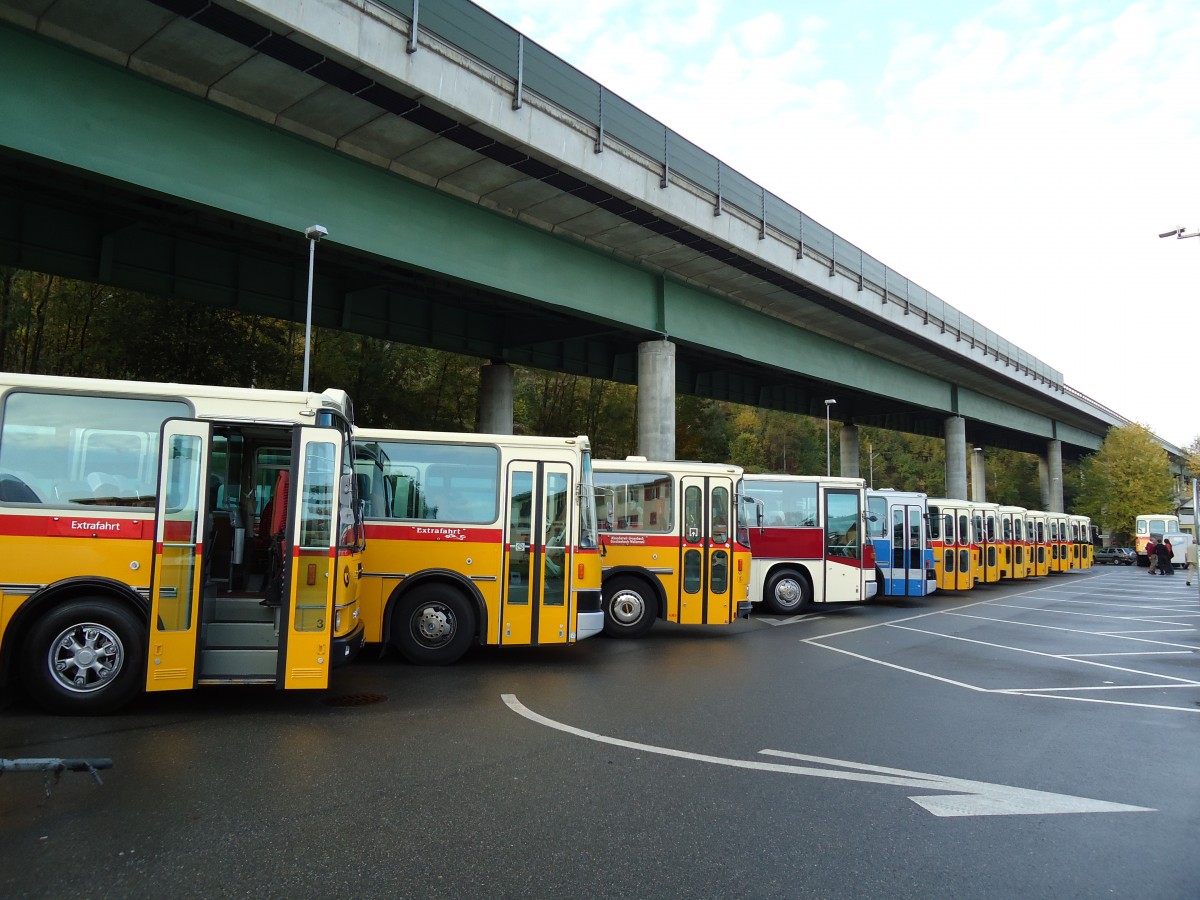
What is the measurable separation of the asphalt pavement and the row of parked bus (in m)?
0.56

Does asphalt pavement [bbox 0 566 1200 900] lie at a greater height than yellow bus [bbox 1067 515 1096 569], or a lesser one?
lesser

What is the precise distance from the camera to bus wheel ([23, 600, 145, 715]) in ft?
23.5

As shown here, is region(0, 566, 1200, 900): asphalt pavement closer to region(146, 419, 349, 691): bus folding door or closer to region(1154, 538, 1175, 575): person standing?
region(146, 419, 349, 691): bus folding door

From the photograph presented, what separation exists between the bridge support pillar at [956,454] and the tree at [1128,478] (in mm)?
29433

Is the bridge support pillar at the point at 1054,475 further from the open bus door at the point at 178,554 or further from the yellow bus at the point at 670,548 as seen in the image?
the open bus door at the point at 178,554

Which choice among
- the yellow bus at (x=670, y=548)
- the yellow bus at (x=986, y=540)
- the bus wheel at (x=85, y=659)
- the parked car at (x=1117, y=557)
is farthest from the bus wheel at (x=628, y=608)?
the parked car at (x=1117, y=557)

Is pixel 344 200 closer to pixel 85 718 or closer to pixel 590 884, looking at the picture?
pixel 85 718

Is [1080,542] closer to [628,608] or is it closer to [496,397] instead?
[496,397]

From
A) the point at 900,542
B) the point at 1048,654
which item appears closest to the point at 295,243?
the point at 900,542

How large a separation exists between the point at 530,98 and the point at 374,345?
2145 cm

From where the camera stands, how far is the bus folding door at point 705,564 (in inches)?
535

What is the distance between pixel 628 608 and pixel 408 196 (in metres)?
9.71

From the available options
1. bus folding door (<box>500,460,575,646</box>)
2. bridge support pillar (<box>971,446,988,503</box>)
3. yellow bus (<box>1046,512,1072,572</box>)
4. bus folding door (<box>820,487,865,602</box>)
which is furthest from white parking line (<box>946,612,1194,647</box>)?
bridge support pillar (<box>971,446,988,503</box>)

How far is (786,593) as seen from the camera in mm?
17797
